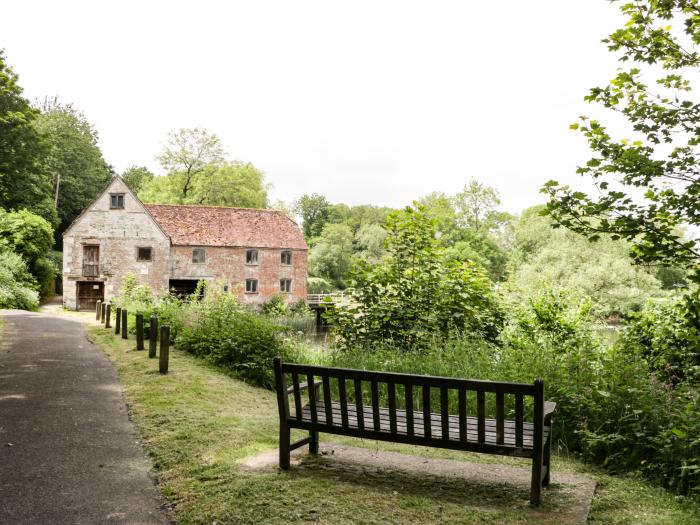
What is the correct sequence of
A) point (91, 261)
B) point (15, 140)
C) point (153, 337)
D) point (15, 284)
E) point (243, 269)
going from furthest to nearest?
point (243, 269), point (91, 261), point (15, 284), point (15, 140), point (153, 337)

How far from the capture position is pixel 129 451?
224 inches

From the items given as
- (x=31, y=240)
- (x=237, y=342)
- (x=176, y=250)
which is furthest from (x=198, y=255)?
(x=237, y=342)

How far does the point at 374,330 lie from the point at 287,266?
3207 cm

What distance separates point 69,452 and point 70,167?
2327 inches

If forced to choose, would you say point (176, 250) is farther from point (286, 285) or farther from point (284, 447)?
point (284, 447)

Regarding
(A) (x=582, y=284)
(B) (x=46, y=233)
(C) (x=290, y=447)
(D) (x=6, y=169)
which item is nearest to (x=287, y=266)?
(B) (x=46, y=233)

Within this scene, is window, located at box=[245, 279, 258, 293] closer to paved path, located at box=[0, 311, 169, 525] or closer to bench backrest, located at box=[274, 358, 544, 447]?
paved path, located at box=[0, 311, 169, 525]

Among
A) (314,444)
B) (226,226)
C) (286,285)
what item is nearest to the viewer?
(314,444)

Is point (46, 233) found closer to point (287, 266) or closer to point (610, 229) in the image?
point (287, 266)

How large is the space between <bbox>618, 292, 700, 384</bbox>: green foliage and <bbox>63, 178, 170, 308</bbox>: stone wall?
3446 cm

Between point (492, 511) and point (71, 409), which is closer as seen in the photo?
point (492, 511)

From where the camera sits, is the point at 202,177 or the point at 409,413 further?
the point at 202,177

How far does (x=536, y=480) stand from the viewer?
4176 millimetres

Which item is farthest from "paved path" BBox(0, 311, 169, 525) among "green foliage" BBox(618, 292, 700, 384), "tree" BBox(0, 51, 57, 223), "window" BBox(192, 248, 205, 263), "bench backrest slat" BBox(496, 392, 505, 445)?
"window" BBox(192, 248, 205, 263)
